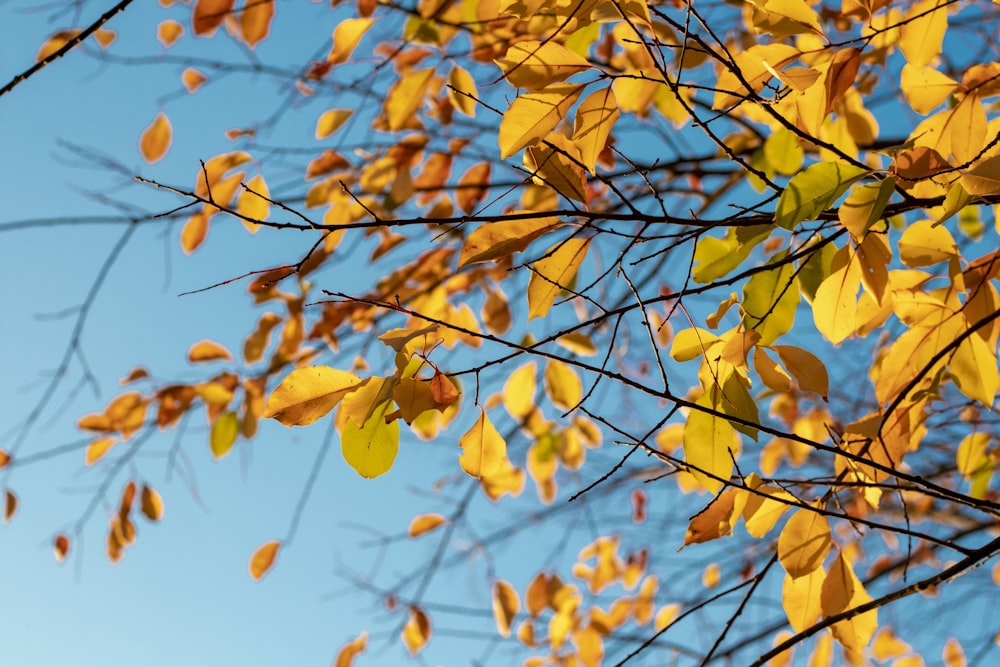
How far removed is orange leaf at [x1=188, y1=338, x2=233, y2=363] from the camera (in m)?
1.72

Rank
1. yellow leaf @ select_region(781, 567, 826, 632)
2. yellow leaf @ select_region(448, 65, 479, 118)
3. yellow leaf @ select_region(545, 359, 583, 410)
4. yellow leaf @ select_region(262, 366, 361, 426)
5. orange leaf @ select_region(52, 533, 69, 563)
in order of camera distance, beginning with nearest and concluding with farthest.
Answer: yellow leaf @ select_region(262, 366, 361, 426), yellow leaf @ select_region(781, 567, 826, 632), yellow leaf @ select_region(448, 65, 479, 118), yellow leaf @ select_region(545, 359, 583, 410), orange leaf @ select_region(52, 533, 69, 563)

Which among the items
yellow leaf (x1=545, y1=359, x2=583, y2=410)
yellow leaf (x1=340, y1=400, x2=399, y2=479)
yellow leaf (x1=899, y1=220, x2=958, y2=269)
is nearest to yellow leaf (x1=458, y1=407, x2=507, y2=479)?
yellow leaf (x1=340, y1=400, x2=399, y2=479)

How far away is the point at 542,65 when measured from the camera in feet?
2.31

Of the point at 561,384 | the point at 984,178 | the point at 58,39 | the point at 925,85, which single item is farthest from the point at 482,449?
the point at 58,39

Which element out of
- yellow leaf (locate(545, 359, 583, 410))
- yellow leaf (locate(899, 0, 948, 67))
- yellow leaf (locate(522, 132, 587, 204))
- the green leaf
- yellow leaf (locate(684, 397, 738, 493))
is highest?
yellow leaf (locate(545, 359, 583, 410))

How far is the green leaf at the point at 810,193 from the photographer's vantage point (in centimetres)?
63

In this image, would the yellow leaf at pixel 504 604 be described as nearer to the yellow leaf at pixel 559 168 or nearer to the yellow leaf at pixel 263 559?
the yellow leaf at pixel 263 559

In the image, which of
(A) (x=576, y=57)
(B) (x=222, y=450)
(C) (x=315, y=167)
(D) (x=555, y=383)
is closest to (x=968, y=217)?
(D) (x=555, y=383)

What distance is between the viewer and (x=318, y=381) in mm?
699

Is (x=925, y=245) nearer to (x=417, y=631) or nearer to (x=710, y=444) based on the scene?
(x=710, y=444)

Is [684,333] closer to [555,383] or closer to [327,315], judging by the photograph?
[555,383]

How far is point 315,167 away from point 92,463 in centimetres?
86

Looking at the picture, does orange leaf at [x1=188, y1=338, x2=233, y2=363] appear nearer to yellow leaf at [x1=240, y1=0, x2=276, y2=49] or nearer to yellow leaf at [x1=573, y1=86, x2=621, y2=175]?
yellow leaf at [x1=240, y1=0, x2=276, y2=49]

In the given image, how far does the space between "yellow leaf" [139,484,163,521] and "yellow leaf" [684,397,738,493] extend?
1442 mm
